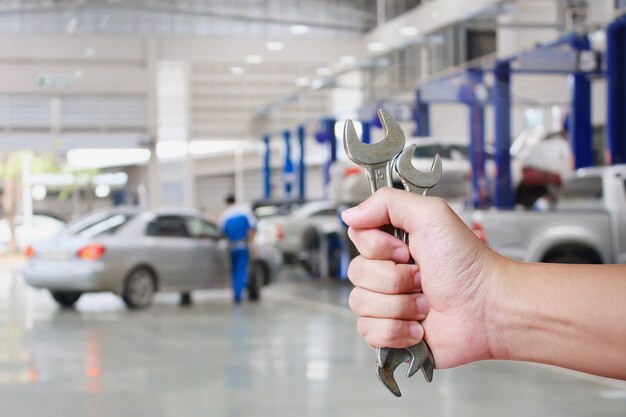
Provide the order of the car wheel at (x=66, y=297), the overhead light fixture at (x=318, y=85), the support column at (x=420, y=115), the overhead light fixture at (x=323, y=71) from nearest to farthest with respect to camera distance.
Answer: the car wheel at (x=66, y=297), the support column at (x=420, y=115), the overhead light fixture at (x=318, y=85), the overhead light fixture at (x=323, y=71)

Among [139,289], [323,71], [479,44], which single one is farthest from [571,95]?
[323,71]

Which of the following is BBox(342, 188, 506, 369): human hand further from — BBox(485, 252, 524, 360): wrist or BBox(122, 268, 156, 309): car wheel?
BBox(122, 268, 156, 309): car wheel

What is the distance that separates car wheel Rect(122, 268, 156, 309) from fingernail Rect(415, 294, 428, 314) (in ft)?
44.3

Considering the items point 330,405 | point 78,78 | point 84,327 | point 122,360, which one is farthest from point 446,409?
point 78,78

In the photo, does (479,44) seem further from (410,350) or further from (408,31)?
(410,350)

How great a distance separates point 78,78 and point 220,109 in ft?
13.2

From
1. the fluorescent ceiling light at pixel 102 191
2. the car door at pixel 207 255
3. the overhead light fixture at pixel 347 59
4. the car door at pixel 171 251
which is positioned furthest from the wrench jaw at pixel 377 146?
the fluorescent ceiling light at pixel 102 191

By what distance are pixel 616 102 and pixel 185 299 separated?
7.64 metres

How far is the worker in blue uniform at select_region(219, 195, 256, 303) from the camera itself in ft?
54.1

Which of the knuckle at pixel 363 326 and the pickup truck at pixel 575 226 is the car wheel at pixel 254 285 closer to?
the pickup truck at pixel 575 226

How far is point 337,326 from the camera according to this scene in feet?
42.2

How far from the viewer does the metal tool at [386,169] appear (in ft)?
6.89

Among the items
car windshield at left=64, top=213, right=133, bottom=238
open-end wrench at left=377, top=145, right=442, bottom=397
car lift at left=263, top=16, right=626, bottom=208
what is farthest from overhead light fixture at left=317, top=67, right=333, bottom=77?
Result: open-end wrench at left=377, top=145, right=442, bottom=397

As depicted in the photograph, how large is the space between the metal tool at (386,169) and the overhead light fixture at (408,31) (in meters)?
26.5
